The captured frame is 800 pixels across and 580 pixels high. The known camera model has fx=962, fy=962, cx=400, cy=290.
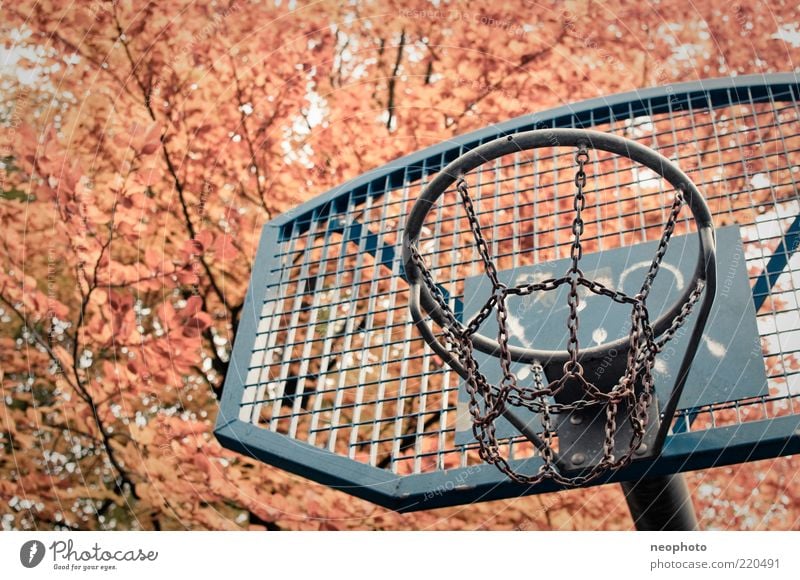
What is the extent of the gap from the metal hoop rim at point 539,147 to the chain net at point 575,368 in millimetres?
15

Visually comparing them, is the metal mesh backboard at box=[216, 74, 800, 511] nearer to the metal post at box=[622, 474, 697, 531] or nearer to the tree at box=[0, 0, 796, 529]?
the metal post at box=[622, 474, 697, 531]

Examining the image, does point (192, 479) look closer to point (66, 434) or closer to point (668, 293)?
point (66, 434)

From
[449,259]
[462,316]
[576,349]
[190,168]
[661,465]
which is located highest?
[190,168]

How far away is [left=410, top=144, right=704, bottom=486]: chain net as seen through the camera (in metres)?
1.24

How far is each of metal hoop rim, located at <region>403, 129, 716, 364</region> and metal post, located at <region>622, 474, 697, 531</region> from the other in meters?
0.24
